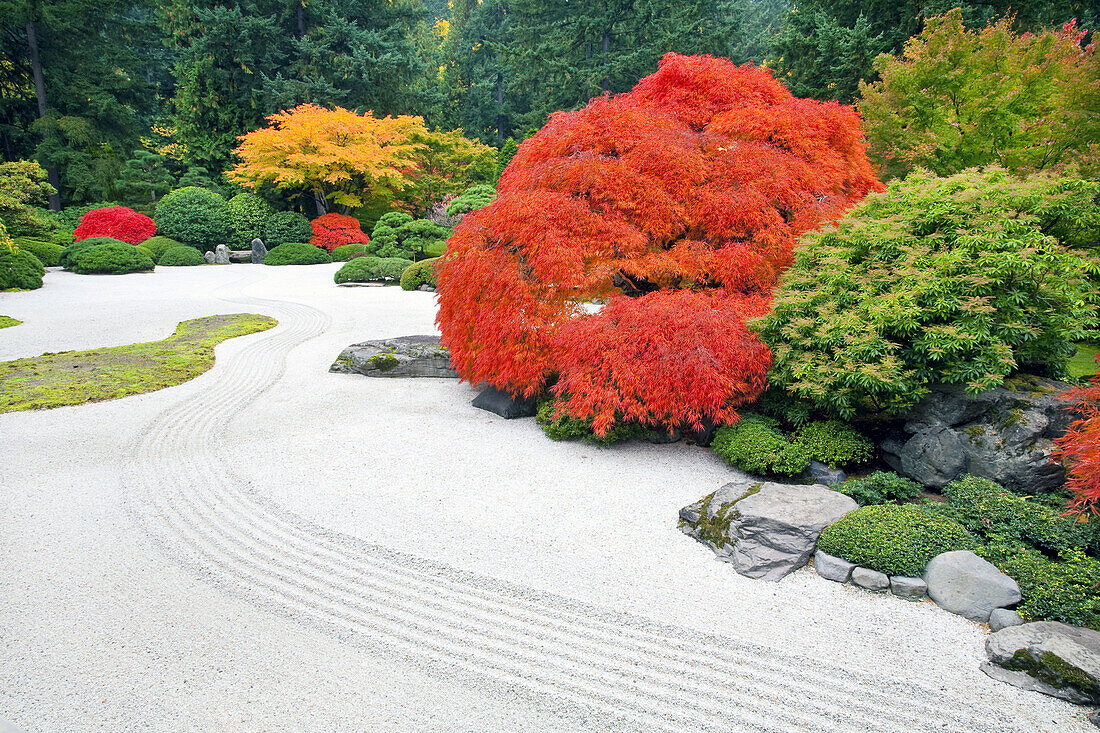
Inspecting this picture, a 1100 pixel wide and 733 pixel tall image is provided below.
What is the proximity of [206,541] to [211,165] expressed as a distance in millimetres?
29516

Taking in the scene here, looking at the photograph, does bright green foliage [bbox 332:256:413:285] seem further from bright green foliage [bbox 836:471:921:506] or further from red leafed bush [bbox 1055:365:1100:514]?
red leafed bush [bbox 1055:365:1100:514]

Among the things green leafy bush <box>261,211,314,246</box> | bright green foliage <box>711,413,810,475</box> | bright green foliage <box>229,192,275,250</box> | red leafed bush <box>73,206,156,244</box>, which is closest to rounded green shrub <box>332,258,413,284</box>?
green leafy bush <box>261,211,314,246</box>

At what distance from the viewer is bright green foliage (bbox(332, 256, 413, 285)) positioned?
18.3 m

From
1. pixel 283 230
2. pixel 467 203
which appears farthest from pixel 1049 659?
pixel 283 230

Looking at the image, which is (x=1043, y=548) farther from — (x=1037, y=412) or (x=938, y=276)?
(x=938, y=276)

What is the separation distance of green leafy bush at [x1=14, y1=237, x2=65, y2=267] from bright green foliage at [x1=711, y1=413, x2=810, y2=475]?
2350 centimetres

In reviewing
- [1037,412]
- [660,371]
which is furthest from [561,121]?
[1037,412]

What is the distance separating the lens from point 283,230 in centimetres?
2503

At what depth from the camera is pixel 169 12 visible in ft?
90.0

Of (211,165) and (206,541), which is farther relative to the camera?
(211,165)

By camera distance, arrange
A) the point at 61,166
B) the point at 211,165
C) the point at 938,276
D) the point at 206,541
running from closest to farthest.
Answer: the point at 206,541 < the point at 938,276 < the point at 61,166 < the point at 211,165

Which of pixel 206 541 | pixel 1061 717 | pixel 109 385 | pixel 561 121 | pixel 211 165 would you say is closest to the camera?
pixel 1061 717

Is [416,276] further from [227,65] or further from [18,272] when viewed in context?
[227,65]

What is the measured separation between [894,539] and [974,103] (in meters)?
9.34
